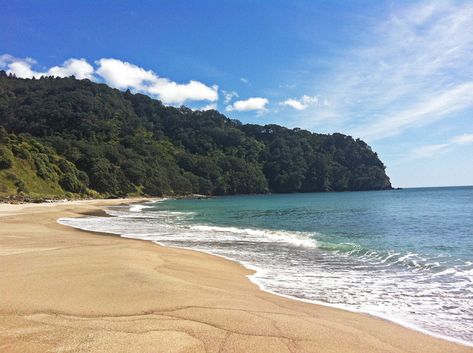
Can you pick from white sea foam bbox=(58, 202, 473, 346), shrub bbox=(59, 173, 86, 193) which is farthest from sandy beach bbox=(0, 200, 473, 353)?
shrub bbox=(59, 173, 86, 193)

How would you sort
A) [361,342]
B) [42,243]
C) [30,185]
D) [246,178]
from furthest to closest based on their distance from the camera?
[246,178]
[30,185]
[42,243]
[361,342]

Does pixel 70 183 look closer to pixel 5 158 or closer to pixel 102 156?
pixel 5 158

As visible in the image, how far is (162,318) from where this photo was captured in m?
6.25

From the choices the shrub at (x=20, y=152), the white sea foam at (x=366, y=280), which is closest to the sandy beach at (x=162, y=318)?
the white sea foam at (x=366, y=280)

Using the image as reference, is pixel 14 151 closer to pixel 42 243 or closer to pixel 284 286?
pixel 42 243

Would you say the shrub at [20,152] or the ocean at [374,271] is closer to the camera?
the ocean at [374,271]

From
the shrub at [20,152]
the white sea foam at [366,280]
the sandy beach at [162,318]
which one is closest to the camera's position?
the sandy beach at [162,318]

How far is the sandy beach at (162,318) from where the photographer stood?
5.32 m

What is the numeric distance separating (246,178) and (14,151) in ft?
357

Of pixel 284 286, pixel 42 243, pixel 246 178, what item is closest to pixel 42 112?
pixel 246 178

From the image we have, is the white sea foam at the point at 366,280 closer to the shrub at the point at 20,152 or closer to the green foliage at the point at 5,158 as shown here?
the green foliage at the point at 5,158

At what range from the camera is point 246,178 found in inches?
6880

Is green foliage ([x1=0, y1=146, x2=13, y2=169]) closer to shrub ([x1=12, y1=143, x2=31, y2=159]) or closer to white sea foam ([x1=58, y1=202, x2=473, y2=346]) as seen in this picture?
shrub ([x1=12, y1=143, x2=31, y2=159])

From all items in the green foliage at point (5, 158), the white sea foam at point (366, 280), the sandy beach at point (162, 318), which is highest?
the green foliage at point (5, 158)
